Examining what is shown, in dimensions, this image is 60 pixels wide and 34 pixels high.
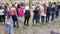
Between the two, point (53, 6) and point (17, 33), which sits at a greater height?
point (53, 6)

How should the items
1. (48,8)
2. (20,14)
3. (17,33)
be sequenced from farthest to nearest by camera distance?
(20,14), (48,8), (17,33)

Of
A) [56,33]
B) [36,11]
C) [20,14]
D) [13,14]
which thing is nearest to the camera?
[56,33]

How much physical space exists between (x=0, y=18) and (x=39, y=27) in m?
4.00

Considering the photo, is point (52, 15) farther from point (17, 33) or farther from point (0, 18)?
point (17, 33)

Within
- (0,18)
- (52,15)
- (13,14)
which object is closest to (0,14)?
(0,18)

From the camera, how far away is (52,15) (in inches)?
878

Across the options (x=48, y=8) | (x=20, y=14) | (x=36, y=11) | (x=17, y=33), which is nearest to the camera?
(x=17, y=33)

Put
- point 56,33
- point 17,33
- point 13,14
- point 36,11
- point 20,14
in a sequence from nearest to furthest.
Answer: point 56,33 → point 17,33 → point 13,14 → point 36,11 → point 20,14

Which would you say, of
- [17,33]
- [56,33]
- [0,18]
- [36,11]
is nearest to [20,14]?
[0,18]

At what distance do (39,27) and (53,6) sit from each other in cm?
367

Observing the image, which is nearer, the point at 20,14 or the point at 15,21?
the point at 15,21

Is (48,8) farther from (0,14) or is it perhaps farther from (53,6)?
(0,14)

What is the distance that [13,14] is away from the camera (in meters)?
18.5

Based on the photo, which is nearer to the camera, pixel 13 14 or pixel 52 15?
pixel 13 14
